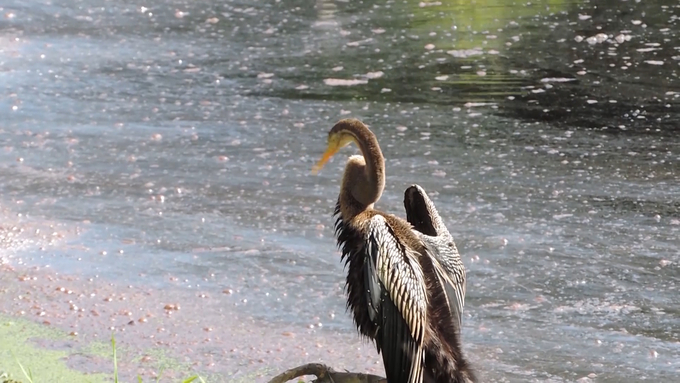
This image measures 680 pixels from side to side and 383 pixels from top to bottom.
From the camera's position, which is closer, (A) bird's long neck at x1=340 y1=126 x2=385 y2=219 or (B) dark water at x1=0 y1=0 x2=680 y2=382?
(A) bird's long neck at x1=340 y1=126 x2=385 y2=219

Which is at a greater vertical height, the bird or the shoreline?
the bird

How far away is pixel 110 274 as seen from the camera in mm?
5695

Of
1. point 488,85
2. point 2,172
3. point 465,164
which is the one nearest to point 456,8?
point 488,85

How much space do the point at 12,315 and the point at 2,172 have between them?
2.38 metres

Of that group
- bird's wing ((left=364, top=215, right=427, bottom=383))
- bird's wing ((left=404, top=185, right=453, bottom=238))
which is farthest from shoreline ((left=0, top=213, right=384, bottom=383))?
bird's wing ((left=364, top=215, right=427, bottom=383))

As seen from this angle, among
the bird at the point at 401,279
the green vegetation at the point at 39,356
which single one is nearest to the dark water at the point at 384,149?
the bird at the point at 401,279

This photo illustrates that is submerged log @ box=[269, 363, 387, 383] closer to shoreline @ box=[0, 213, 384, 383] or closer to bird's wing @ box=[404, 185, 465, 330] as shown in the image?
bird's wing @ box=[404, 185, 465, 330]

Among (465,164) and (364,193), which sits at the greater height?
(364,193)

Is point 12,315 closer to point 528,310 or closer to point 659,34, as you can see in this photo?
point 528,310

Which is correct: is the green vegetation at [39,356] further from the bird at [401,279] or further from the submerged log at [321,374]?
the bird at [401,279]

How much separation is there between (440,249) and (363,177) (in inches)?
17.6

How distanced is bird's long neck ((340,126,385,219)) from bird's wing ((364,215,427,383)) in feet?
1.22

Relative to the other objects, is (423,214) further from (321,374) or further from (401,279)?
(321,374)

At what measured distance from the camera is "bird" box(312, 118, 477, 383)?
3941 mm
